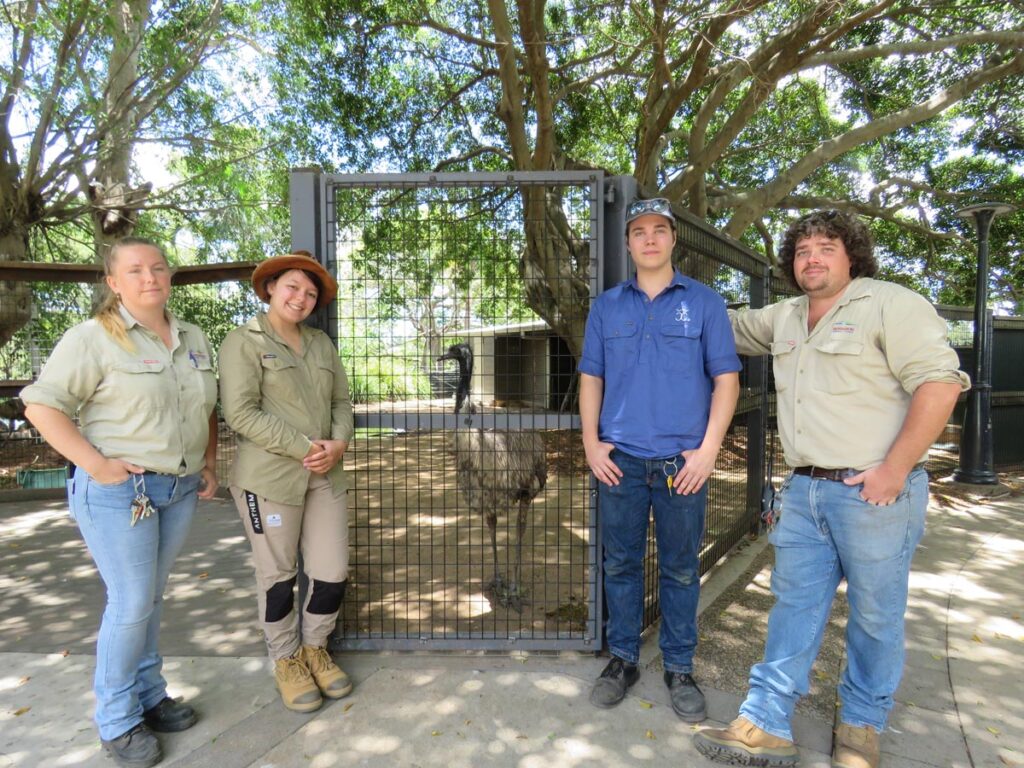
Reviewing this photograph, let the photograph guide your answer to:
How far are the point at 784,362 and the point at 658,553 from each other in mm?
1053

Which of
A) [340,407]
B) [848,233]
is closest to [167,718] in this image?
[340,407]

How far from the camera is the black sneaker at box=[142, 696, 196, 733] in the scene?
274 cm

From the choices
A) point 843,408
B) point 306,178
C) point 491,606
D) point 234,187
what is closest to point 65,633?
point 491,606

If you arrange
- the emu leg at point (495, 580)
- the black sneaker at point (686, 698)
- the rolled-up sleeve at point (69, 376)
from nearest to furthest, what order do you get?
1. the rolled-up sleeve at point (69, 376)
2. the black sneaker at point (686, 698)
3. the emu leg at point (495, 580)

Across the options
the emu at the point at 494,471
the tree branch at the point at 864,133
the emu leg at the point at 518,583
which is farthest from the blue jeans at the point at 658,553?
the tree branch at the point at 864,133

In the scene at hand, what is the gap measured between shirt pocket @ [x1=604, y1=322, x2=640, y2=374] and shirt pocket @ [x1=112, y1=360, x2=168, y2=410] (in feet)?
6.41

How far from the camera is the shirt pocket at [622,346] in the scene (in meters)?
2.85

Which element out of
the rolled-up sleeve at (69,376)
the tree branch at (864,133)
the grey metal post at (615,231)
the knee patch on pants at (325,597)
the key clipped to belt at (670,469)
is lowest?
the knee patch on pants at (325,597)

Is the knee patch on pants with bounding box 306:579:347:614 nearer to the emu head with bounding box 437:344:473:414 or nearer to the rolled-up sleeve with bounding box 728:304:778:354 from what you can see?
the emu head with bounding box 437:344:473:414

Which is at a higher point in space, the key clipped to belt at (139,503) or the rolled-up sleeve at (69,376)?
the rolled-up sleeve at (69,376)

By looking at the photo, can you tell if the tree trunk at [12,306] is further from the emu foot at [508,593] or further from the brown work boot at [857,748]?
the brown work boot at [857,748]

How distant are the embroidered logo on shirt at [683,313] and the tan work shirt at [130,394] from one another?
2.16 meters

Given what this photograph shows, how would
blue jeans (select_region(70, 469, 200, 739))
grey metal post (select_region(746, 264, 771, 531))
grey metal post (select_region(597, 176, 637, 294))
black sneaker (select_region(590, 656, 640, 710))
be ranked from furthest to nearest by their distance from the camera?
grey metal post (select_region(746, 264, 771, 531)), grey metal post (select_region(597, 176, 637, 294)), black sneaker (select_region(590, 656, 640, 710)), blue jeans (select_region(70, 469, 200, 739))

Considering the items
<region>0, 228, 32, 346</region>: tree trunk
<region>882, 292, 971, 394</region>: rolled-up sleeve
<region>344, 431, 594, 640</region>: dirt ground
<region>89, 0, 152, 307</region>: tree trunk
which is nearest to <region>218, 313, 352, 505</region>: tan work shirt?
<region>344, 431, 594, 640</region>: dirt ground
